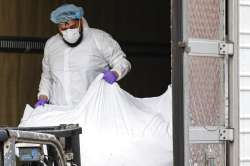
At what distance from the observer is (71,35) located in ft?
17.7

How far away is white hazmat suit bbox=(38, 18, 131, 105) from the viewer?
5.40 m

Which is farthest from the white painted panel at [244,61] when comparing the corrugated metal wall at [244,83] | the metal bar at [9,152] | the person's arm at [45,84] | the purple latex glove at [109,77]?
the person's arm at [45,84]

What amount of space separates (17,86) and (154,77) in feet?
6.03

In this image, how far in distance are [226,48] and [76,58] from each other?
200cm

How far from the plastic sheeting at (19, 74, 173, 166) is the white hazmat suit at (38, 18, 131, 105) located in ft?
1.16

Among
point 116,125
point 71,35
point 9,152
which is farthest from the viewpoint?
point 71,35

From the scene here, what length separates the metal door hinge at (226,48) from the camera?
3.75 meters

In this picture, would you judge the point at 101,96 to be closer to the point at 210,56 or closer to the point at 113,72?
Answer: the point at 113,72

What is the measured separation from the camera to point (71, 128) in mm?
3115

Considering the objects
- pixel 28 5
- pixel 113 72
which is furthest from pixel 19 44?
pixel 113 72

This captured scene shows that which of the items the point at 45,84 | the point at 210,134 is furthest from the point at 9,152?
the point at 45,84

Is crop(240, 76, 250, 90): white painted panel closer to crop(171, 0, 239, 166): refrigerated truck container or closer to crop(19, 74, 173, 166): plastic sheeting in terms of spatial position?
crop(171, 0, 239, 166): refrigerated truck container

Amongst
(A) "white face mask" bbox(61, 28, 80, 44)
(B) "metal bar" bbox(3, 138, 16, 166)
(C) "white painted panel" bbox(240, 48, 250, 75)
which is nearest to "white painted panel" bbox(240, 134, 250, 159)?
(C) "white painted panel" bbox(240, 48, 250, 75)

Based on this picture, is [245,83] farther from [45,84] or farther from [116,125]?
[45,84]
